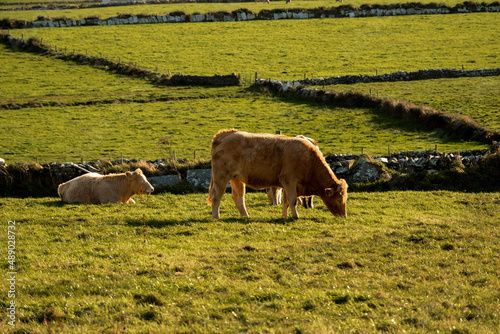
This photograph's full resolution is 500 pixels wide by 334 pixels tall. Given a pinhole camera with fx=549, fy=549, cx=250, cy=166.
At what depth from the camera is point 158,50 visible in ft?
186

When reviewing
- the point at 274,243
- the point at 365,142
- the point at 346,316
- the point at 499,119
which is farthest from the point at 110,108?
the point at 346,316

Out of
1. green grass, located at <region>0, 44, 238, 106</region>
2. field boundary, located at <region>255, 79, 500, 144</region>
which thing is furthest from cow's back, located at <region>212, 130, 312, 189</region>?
green grass, located at <region>0, 44, 238, 106</region>

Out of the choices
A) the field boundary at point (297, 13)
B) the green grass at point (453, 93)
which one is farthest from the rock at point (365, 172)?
the field boundary at point (297, 13)

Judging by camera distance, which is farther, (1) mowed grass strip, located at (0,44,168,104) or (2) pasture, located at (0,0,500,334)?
(1) mowed grass strip, located at (0,44,168,104)

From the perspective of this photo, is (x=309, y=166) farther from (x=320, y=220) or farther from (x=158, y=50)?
(x=158, y=50)

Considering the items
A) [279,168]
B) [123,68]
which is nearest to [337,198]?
[279,168]

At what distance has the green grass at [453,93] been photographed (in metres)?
32.8

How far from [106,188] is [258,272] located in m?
10.2

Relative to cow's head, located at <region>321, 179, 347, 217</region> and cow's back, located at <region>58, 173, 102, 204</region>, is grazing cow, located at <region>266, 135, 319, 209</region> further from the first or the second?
cow's back, located at <region>58, 173, 102, 204</region>

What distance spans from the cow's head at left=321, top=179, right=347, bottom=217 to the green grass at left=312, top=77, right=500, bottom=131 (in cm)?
1639

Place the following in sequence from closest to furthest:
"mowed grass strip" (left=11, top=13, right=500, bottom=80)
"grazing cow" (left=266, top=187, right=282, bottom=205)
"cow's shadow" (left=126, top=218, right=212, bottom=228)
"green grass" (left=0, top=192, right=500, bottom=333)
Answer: "green grass" (left=0, top=192, right=500, bottom=333), "cow's shadow" (left=126, top=218, right=212, bottom=228), "grazing cow" (left=266, top=187, right=282, bottom=205), "mowed grass strip" (left=11, top=13, right=500, bottom=80)

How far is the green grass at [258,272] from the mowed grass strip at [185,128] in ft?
40.0

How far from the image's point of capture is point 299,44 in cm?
5969

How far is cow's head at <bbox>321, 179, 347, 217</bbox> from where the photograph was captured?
15.5 meters
